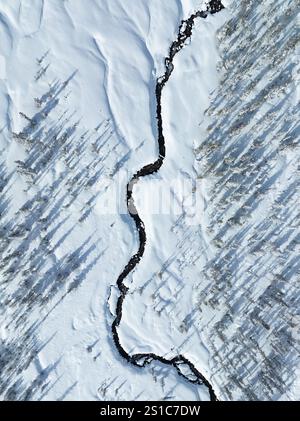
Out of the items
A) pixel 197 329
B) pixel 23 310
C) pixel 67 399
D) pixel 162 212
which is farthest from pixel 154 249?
pixel 67 399

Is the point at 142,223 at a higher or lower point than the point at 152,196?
lower

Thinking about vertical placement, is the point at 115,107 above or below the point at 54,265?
above

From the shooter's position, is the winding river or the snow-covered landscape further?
the winding river
